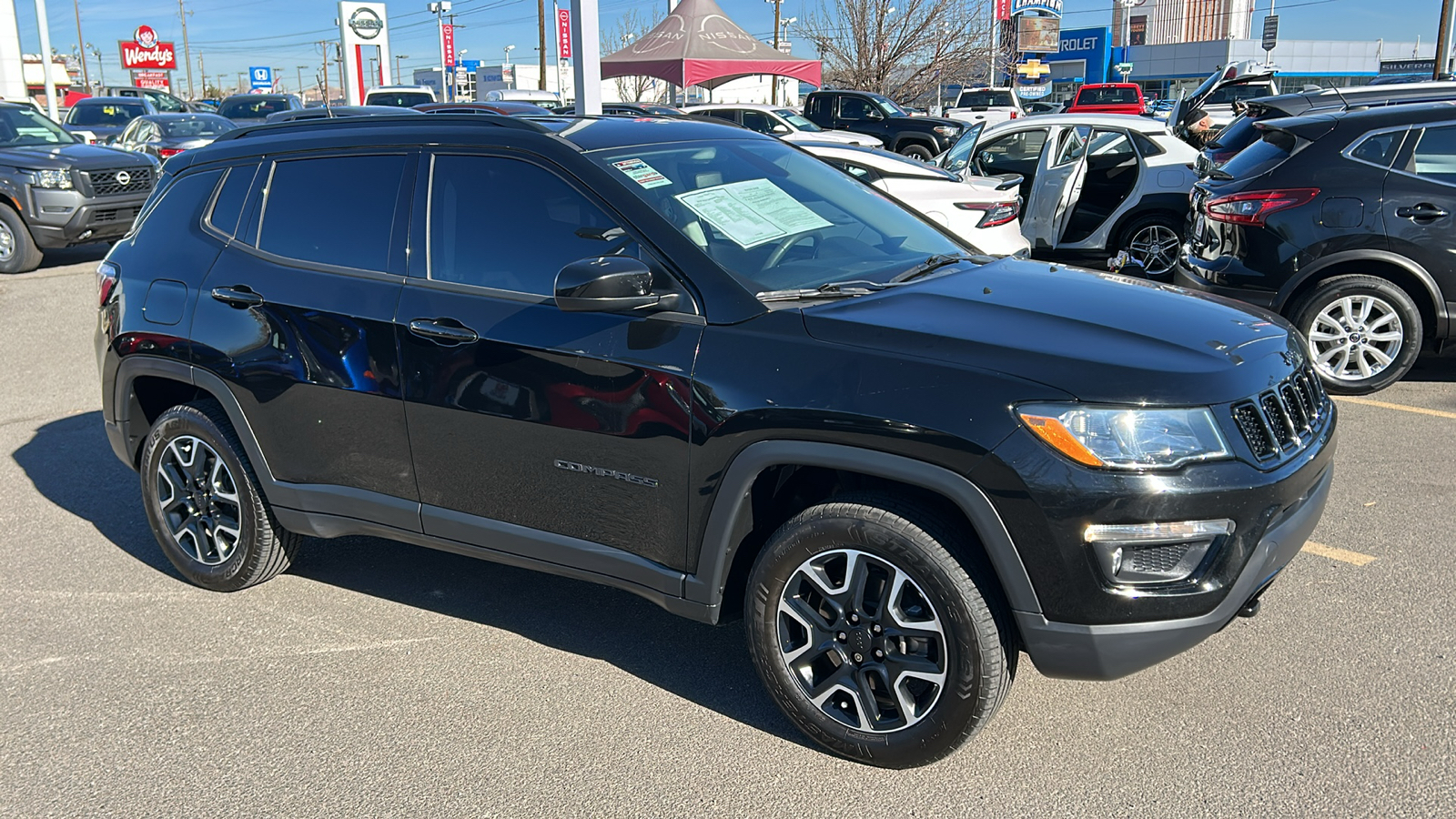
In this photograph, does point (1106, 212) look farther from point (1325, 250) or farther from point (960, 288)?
point (960, 288)

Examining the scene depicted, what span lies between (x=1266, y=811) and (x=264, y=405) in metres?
3.42

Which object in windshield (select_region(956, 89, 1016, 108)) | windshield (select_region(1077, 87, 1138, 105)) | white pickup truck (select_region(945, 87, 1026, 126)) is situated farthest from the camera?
windshield (select_region(956, 89, 1016, 108))

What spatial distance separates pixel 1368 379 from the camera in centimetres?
671

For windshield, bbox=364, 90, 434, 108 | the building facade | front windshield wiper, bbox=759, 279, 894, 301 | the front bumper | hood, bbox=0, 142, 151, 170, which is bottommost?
the front bumper

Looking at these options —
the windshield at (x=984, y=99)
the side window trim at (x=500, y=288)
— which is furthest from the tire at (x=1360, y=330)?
the windshield at (x=984, y=99)

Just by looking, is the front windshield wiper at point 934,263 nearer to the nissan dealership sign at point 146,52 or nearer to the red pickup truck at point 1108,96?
the red pickup truck at point 1108,96

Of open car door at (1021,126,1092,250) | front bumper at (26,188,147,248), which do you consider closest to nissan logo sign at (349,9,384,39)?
front bumper at (26,188,147,248)

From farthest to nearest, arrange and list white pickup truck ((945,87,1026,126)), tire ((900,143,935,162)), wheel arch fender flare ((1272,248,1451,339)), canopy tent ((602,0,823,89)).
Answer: white pickup truck ((945,87,1026,126)) → tire ((900,143,935,162)) → canopy tent ((602,0,823,89)) → wheel arch fender flare ((1272,248,1451,339))

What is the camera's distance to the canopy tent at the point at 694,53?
21.3m

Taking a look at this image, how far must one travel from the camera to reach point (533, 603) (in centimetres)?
429

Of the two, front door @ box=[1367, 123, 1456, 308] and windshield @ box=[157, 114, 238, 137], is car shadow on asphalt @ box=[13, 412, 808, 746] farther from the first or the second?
windshield @ box=[157, 114, 238, 137]

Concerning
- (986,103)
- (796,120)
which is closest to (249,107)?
(796,120)

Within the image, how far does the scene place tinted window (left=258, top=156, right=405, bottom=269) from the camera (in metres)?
3.89

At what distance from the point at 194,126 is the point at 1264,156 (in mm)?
18224
